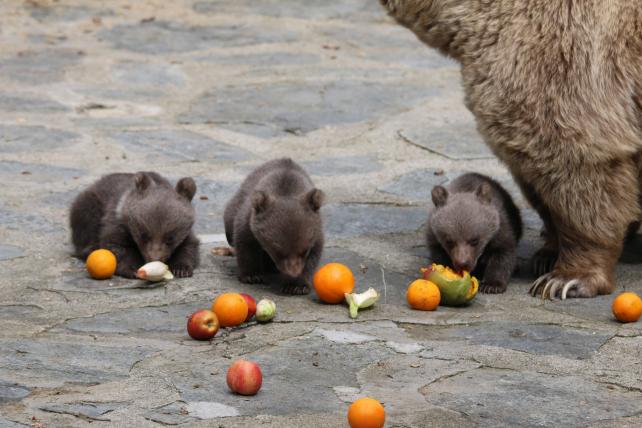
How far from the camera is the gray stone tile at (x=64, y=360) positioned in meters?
4.49

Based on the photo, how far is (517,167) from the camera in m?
6.14

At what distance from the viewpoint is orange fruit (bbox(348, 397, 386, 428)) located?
3904 mm

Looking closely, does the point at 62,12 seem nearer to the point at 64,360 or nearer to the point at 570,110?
the point at 570,110

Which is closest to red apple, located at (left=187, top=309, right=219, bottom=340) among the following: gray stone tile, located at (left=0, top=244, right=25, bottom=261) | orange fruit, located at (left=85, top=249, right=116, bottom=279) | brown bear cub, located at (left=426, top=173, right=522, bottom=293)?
orange fruit, located at (left=85, top=249, right=116, bottom=279)

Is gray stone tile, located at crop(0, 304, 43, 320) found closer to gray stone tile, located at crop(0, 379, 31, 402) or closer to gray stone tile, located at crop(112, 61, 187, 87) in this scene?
gray stone tile, located at crop(0, 379, 31, 402)

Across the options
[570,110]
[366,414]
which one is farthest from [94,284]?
[570,110]

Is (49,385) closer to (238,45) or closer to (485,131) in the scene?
(485,131)

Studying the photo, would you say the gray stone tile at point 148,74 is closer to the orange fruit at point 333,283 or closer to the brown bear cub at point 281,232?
the brown bear cub at point 281,232

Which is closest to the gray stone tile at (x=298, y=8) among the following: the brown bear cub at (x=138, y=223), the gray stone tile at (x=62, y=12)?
the gray stone tile at (x=62, y=12)

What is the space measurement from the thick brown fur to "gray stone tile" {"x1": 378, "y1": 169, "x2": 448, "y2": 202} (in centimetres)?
162

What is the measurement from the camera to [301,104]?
31.6 ft

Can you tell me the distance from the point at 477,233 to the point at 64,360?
2.36 meters

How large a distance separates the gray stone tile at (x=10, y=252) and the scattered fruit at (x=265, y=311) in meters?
1.67

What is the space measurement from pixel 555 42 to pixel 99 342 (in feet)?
8.81
